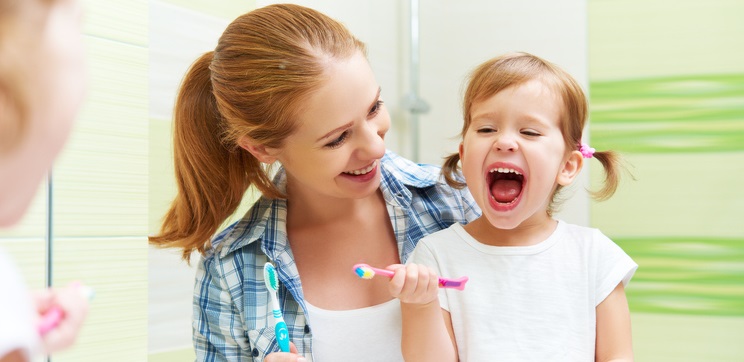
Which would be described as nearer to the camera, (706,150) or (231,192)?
(231,192)

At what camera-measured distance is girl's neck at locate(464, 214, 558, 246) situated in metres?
0.98

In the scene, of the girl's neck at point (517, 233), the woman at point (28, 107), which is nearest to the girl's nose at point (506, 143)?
the girl's neck at point (517, 233)

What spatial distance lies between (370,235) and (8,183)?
809mm

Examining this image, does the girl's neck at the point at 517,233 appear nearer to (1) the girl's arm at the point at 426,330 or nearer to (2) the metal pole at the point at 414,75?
(1) the girl's arm at the point at 426,330

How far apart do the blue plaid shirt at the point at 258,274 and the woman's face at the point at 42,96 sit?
2.39ft

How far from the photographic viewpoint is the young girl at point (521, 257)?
92cm

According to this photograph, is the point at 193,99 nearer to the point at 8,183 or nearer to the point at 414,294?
the point at 414,294

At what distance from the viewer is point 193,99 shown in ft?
3.48

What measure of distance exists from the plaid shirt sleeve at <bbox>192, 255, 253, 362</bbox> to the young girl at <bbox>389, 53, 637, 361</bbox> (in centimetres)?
25

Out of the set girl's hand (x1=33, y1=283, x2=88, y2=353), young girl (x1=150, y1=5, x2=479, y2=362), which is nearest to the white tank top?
young girl (x1=150, y1=5, x2=479, y2=362)

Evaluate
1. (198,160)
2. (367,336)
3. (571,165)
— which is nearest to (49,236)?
(198,160)

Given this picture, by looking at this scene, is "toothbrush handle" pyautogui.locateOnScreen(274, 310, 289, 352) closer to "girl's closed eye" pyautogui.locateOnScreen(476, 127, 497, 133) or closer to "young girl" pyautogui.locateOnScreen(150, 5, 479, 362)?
"young girl" pyautogui.locateOnScreen(150, 5, 479, 362)

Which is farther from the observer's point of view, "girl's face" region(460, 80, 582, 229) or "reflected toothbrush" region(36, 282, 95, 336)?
"girl's face" region(460, 80, 582, 229)

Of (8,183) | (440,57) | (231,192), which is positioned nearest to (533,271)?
(231,192)
